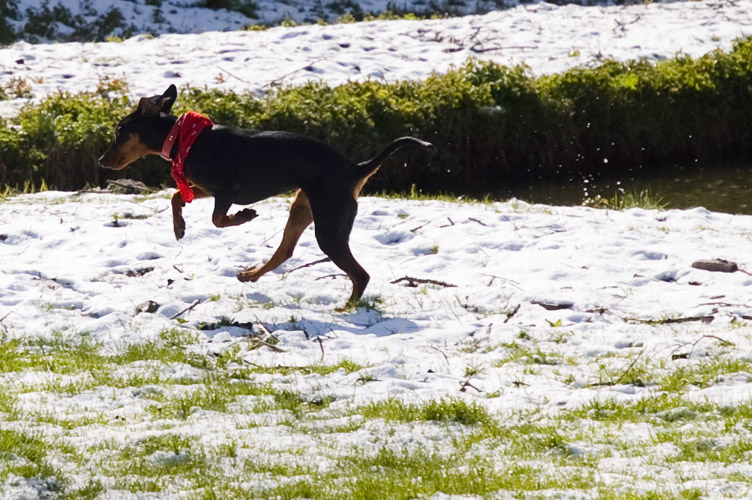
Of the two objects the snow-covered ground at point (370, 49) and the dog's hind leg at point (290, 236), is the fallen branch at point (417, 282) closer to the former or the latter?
the dog's hind leg at point (290, 236)

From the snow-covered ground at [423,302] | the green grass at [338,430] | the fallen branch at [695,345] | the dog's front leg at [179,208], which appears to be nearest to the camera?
the green grass at [338,430]

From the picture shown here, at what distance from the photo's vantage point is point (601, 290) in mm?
7727

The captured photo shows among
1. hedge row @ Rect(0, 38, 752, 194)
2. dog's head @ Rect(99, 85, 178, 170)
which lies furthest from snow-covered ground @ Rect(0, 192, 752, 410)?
hedge row @ Rect(0, 38, 752, 194)

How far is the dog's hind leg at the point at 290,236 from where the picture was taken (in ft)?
26.4

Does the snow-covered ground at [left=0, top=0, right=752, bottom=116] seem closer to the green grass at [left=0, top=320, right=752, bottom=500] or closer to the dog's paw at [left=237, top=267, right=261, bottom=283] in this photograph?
the dog's paw at [left=237, top=267, right=261, bottom=283]

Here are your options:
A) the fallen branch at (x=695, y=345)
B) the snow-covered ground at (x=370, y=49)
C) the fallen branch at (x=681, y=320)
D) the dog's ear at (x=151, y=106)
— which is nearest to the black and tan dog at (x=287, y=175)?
the dog's ear at (x=151, y=106)

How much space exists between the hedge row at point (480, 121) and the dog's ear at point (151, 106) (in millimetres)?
4557

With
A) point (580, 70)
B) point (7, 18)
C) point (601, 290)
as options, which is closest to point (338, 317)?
point (601, 290)

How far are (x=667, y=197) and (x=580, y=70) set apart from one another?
2.79 metres

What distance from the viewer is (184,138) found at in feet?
25.1

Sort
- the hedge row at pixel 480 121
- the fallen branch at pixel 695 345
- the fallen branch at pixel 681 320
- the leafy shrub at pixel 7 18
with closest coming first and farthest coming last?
the fallen branch at pixel 695 345
the fallen branch at pixel 681 320
the hedge row at pixel 480 121
the leafy shrub at pixel 7 18

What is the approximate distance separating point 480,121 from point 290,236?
6267mm

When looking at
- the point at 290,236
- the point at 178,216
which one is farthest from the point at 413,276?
the point at 178,216

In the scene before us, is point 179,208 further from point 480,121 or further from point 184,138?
point 480,121
